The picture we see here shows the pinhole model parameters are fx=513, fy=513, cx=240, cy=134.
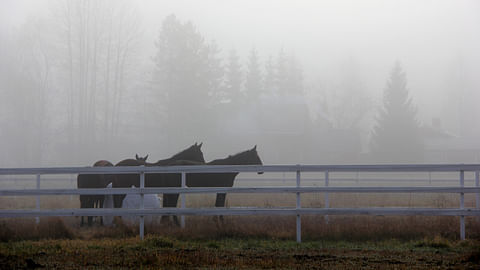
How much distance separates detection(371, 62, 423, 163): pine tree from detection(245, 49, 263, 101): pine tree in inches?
564

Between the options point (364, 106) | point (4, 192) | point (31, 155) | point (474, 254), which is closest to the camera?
point (474, 254)

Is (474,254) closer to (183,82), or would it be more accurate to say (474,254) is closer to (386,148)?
(183,82)

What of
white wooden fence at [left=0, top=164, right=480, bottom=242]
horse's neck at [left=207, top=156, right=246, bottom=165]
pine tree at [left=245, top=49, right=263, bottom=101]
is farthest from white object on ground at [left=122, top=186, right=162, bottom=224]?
pine tree at [left=245, top=49, right=263, bottom=101]

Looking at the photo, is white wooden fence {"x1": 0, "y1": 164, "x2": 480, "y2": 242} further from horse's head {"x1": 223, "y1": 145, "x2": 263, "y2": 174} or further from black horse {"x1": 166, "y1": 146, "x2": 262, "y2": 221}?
horse's head {"x1": 223, "y1": 145, "x2": 263, "y2": 174}

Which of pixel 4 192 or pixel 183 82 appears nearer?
pixel 4 192

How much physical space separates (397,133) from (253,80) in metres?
17.5

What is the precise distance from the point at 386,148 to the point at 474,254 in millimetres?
51077

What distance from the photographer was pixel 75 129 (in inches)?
2012

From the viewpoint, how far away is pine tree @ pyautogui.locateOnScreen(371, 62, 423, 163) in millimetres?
56750

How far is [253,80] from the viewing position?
6081cm

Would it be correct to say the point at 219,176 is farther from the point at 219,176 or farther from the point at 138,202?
the point at 138,202

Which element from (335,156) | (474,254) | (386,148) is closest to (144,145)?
(335,156)

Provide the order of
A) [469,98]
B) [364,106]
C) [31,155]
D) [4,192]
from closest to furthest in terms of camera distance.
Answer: [4,192]
[31,155]
[364,106]
[469,98]

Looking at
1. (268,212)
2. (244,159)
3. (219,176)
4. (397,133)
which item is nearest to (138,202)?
(219,176)
